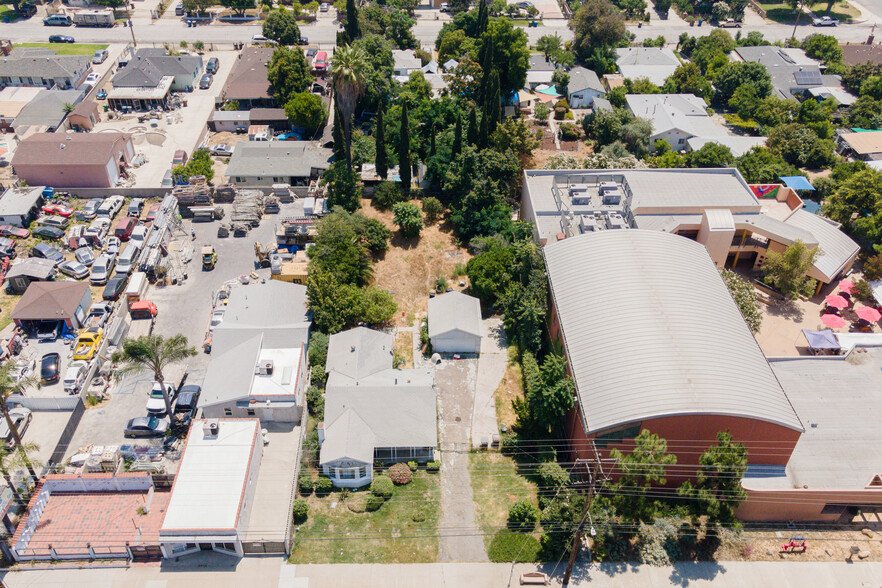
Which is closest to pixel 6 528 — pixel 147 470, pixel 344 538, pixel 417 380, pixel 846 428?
pixel 147 470

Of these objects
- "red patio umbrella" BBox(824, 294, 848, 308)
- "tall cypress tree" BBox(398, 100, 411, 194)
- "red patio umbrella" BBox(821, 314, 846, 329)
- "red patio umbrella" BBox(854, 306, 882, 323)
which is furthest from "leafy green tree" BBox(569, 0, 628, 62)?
"red patio umbrella" BBox(821, 314, 846, 329)

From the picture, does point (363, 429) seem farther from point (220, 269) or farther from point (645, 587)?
point (220, 269)

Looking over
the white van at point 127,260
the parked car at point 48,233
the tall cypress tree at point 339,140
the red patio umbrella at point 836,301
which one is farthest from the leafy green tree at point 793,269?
the parked car at point 48,233

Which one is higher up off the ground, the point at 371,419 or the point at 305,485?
the point at 371,419

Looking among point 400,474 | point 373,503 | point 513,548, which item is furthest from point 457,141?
point 513,548

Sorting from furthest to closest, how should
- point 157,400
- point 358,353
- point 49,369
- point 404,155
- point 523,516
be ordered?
point 404,155 < point 49,369 < point 358,353 < point 157,400 < point 523,516

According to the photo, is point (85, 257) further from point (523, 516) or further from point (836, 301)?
point (836, 301)

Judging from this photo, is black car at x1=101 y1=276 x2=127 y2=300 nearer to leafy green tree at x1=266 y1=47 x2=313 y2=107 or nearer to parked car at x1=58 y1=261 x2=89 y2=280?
parked car at x1=58 y1=261 x2=89 y2=280
